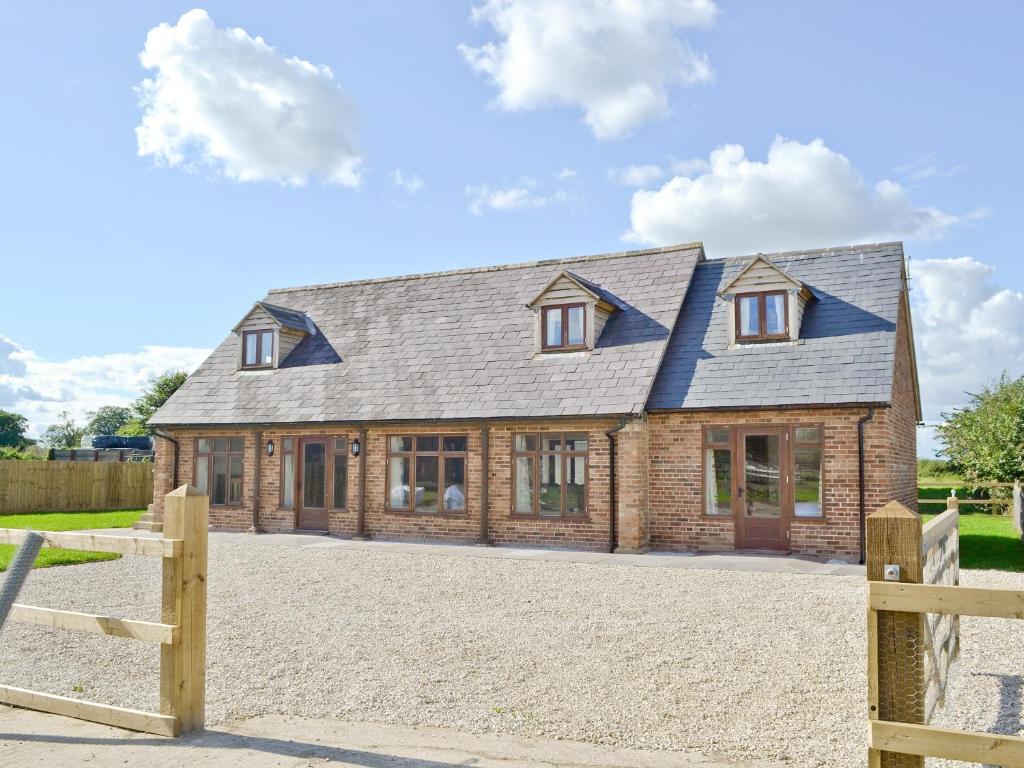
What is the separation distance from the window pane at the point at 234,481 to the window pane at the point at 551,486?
8094 millimetres

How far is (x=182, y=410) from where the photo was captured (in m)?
21.5

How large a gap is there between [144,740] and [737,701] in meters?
3.91

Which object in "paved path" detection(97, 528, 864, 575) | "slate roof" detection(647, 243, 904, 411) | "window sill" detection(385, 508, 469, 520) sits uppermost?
"slate roof" detection(647, 243, 904, 411)

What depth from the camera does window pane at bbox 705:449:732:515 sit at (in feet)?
52.9

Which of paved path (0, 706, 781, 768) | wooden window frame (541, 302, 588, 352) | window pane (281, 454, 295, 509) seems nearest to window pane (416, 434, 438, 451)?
wooden window frame (541, 302, 588, 352)

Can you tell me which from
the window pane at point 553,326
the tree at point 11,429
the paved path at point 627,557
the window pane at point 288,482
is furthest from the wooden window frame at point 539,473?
the tree at point 11,429

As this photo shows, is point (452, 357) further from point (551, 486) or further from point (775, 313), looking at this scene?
point (775, 313)

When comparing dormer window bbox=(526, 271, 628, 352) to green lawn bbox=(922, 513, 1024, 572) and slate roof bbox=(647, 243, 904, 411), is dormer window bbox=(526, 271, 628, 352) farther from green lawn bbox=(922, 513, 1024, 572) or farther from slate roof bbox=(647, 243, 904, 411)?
green lawn bbox=(922, 513, 1024, 572)

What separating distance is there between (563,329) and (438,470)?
165 inches

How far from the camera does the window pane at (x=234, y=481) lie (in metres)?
20.8

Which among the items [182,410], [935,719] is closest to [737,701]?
[935,719]

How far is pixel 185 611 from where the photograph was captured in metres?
5.00

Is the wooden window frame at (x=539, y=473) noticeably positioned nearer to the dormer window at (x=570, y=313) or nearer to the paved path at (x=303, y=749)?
the dormer window at (x=570, y=313)

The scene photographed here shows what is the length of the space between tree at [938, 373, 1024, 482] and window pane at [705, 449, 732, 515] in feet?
56.6
